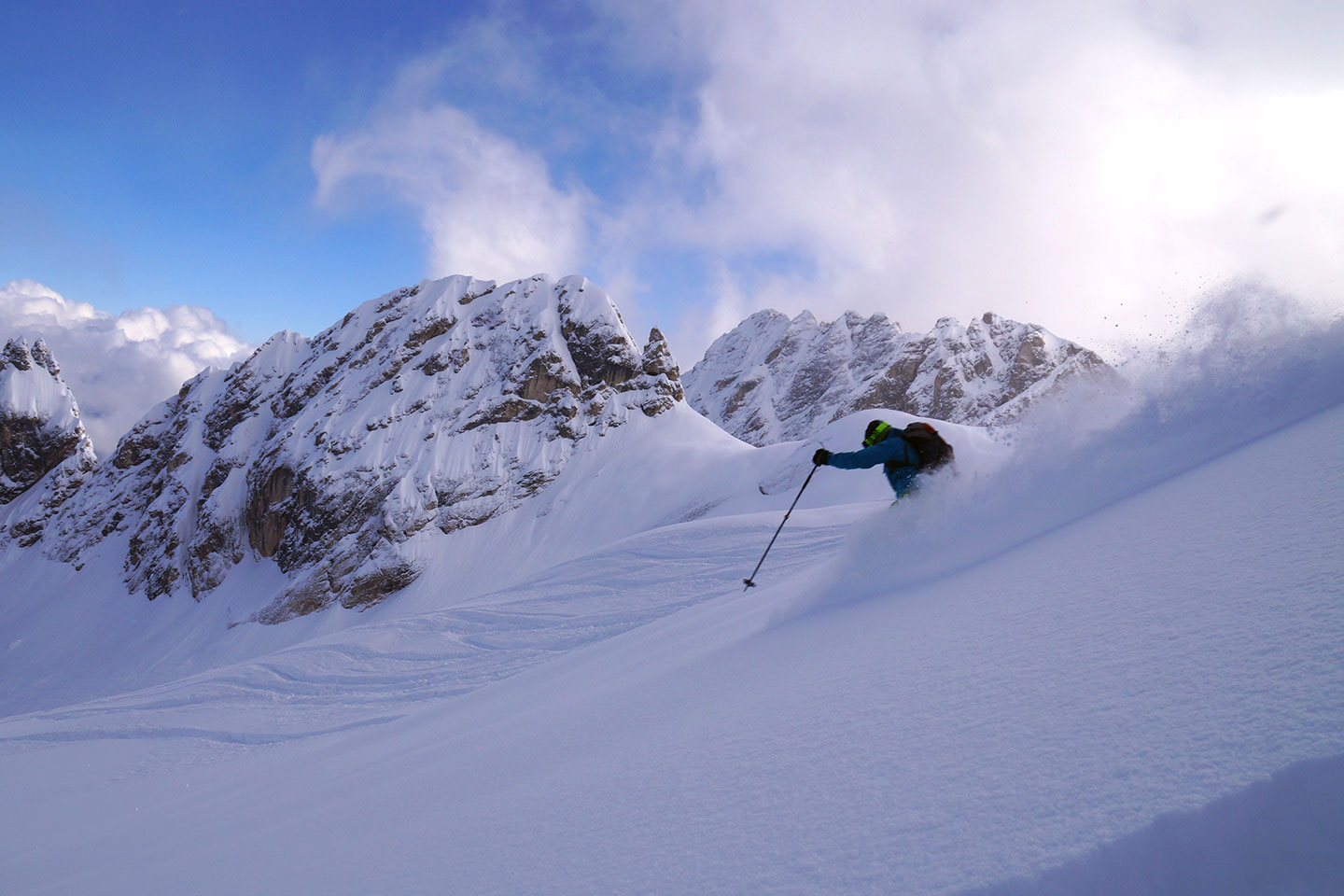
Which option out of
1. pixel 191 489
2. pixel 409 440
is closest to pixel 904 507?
pixel 409 440

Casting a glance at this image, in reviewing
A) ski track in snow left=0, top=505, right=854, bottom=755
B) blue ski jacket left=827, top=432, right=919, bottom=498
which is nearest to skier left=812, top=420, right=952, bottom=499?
blue ski jacket left=827, top=432, right=919, bottom=498

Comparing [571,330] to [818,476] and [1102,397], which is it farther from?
[1102,397]

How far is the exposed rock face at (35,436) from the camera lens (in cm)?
8400

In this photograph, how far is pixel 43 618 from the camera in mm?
65625

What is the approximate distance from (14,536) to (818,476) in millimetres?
97900

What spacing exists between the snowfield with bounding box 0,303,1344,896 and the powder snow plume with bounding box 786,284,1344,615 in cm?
3

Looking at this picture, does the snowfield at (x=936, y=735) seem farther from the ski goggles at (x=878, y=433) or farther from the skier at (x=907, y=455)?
the ski goggles at (x=878, y=433)

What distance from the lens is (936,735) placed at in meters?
1.73

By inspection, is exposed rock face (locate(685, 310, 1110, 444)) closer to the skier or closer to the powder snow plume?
the powder snow plume

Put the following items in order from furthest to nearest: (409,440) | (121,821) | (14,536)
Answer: (14,536) < (409,440) < (121,821)

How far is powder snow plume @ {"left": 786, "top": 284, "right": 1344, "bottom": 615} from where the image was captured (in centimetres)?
462

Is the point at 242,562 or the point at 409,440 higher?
the point at 409,440

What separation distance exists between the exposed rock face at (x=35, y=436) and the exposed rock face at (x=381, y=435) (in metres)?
13.4

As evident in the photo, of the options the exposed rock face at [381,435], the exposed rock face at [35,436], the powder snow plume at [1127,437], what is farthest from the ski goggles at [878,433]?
the exposed rock face at [35,436]
